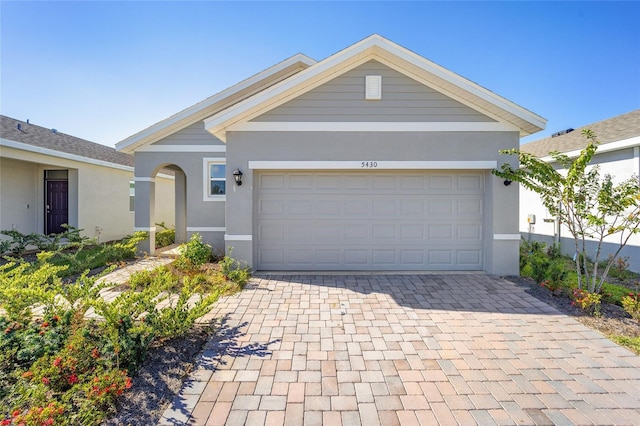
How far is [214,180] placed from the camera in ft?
31.5

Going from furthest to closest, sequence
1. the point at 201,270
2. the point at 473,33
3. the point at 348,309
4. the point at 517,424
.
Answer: the point at 473,33
the point at 201,270
the point at 348,309
the point at 517,424

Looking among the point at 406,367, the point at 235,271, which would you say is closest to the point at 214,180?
the point at 235,271

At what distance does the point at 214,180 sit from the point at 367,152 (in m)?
5.46

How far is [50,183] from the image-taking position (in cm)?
1084

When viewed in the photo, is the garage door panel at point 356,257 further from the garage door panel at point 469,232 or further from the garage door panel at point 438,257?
the garage door panel at point 469,232

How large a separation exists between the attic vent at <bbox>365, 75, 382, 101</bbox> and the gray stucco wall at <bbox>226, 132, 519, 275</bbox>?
84 centimetres

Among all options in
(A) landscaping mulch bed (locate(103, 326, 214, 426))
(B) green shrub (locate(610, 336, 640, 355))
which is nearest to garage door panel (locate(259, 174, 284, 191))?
(A) landscaping mulch bed (locate(103, 326, 214, 426))

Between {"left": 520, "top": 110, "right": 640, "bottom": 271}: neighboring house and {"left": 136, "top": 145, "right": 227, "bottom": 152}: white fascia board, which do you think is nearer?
{"left": 520, "top": 110, "right": 640, "bottom": 271}: neighboring house

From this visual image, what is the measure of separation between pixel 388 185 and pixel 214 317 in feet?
15.4

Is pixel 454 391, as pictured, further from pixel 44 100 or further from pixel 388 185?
pixel 44 100

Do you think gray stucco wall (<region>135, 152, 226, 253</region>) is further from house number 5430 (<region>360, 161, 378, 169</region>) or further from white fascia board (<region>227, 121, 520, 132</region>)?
house number 5430 (<region>360, 161, 378, 169</region>)

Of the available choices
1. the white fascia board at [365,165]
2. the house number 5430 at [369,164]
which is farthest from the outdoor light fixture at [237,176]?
the house number 5430 at [369,164]

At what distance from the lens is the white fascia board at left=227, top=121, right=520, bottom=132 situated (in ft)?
21.7

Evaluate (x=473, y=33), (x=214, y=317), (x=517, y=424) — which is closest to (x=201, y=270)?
(x=214, y=317)
